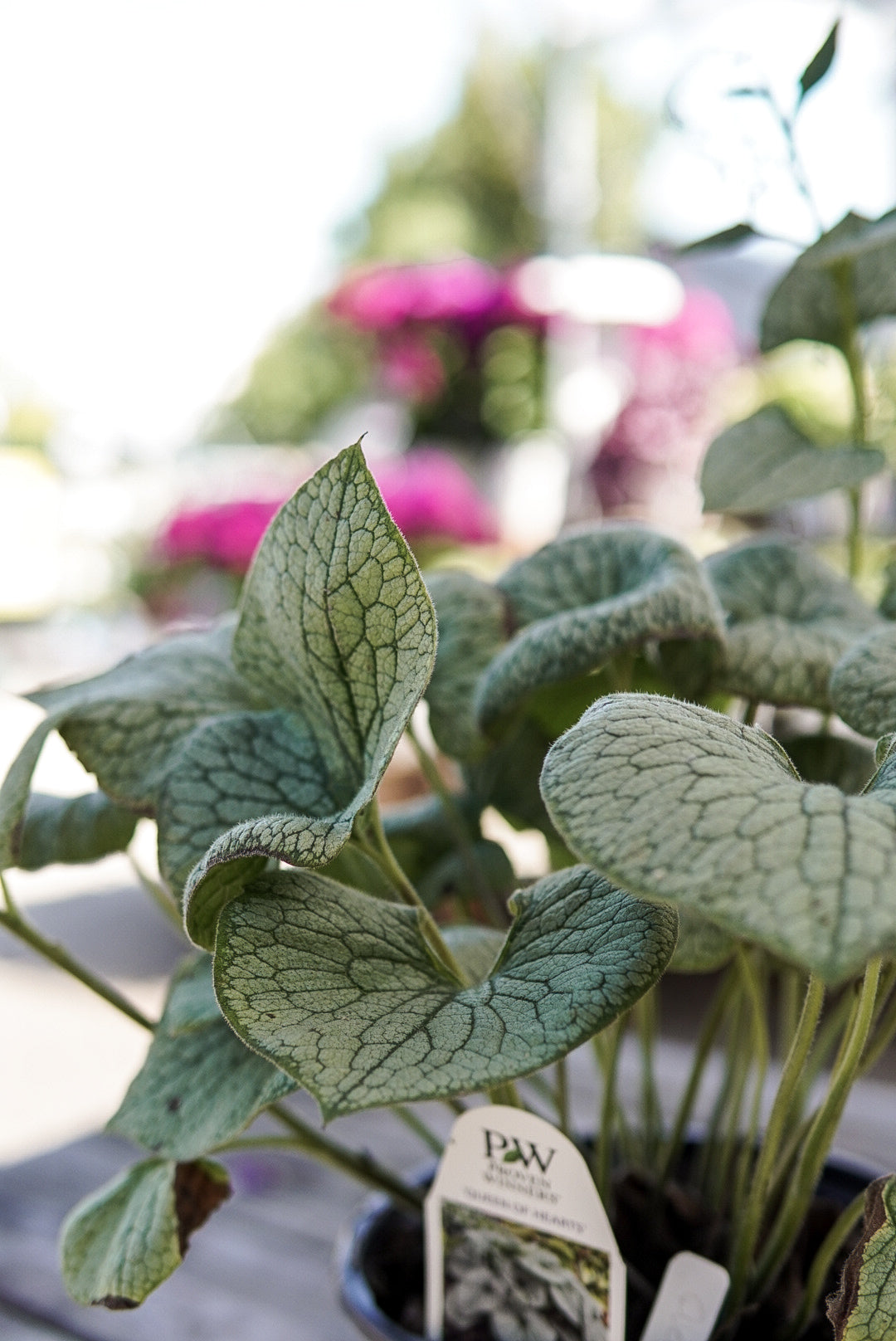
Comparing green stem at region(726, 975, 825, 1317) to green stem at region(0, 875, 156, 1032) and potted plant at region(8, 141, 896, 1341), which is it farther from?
green stem at region(0, 875, 156, 1032)

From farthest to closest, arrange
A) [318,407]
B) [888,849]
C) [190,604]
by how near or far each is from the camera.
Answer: [318,407] → [190,604] → [888,849]

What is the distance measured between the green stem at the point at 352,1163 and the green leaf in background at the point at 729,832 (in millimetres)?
215

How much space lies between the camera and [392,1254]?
1.27 feet

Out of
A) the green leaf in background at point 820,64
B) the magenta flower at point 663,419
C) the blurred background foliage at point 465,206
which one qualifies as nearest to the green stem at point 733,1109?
the green leaf in background at point 820,64

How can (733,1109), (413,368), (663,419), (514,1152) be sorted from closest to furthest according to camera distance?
(514,1152), (733,1109), (413,368), (663,419)

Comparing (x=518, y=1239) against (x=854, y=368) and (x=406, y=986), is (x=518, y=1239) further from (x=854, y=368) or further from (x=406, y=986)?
(x=854, y=368)

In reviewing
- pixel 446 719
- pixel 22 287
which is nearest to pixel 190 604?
pixel 446 719

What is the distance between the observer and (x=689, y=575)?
324mm

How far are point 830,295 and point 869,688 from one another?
0.24 metres

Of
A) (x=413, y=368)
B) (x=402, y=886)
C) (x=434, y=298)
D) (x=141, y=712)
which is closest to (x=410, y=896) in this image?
(x=402, y=886)

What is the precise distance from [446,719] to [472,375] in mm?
1667

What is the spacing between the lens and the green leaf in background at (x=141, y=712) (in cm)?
33

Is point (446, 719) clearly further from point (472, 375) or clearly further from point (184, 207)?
point (184, 207)

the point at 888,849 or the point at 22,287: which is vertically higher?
the point at 22,287
